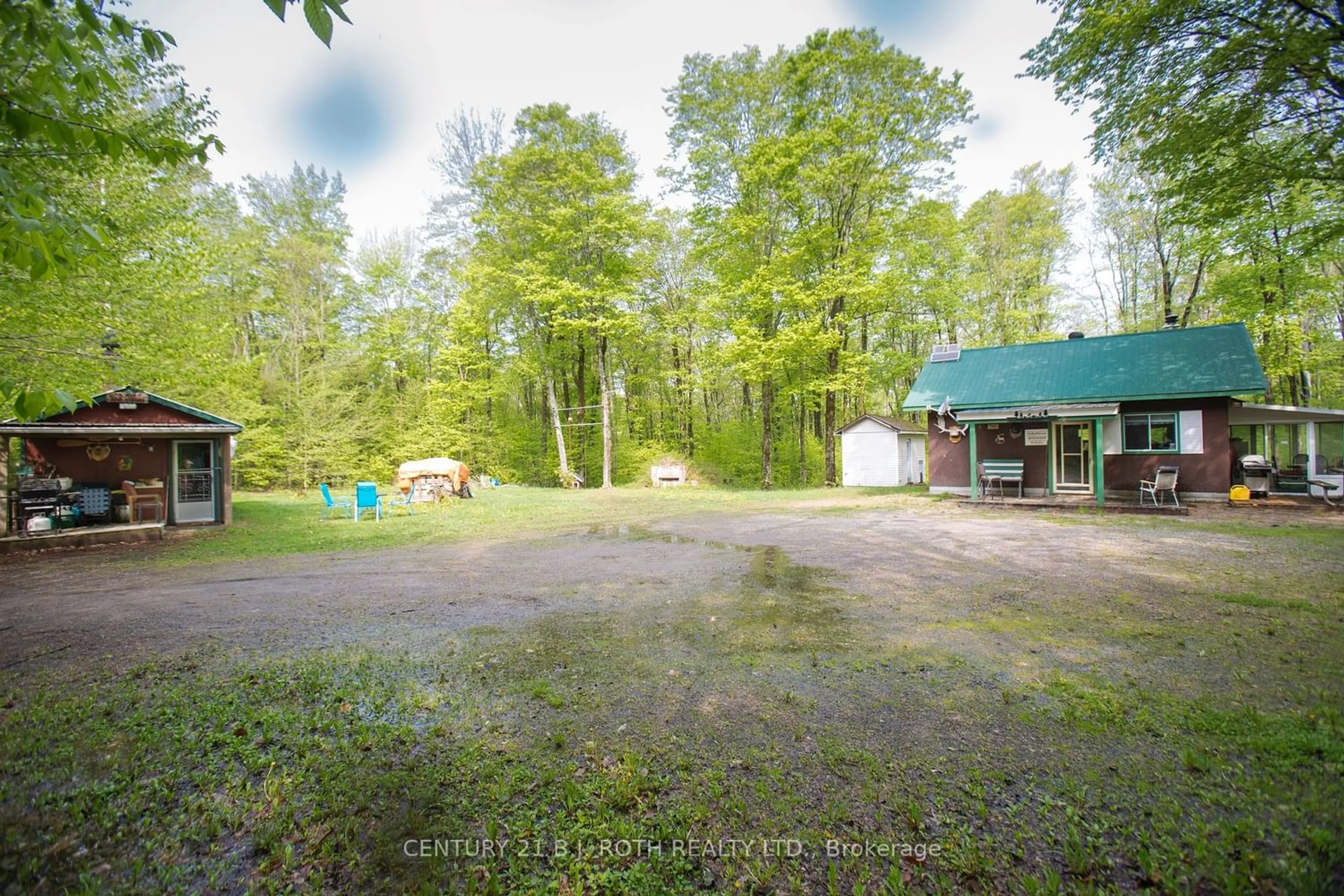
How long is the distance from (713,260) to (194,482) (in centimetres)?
1881

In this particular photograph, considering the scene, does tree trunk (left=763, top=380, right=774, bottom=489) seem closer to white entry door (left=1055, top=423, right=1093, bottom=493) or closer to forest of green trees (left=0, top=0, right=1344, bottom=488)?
forest of green trees (left=0, top=0, right=1344, bottom=488)

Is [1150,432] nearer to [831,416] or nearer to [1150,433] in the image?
[1150,433]

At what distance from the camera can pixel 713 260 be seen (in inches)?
889

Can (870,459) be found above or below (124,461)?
below

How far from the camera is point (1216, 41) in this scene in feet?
26.7

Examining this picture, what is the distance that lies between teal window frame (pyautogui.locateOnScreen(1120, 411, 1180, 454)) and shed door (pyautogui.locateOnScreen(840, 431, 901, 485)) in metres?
8.06

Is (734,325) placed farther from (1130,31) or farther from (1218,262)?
(1218,262)

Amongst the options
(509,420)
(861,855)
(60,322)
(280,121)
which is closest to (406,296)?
(509,420)

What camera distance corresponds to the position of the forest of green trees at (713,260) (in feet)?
28.4

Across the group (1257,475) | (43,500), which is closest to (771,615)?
(43,500)

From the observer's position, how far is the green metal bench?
13969mm

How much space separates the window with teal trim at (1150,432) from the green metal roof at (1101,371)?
0.80 m

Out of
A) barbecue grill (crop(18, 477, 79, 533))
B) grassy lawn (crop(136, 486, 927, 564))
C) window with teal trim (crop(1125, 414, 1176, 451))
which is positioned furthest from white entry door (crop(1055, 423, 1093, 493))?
barbecue grill (crop(18, 477, 79, 533))

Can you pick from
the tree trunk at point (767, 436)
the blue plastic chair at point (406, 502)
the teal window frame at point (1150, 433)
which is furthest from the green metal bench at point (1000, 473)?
the blue plastic chair at point (406, 502)
